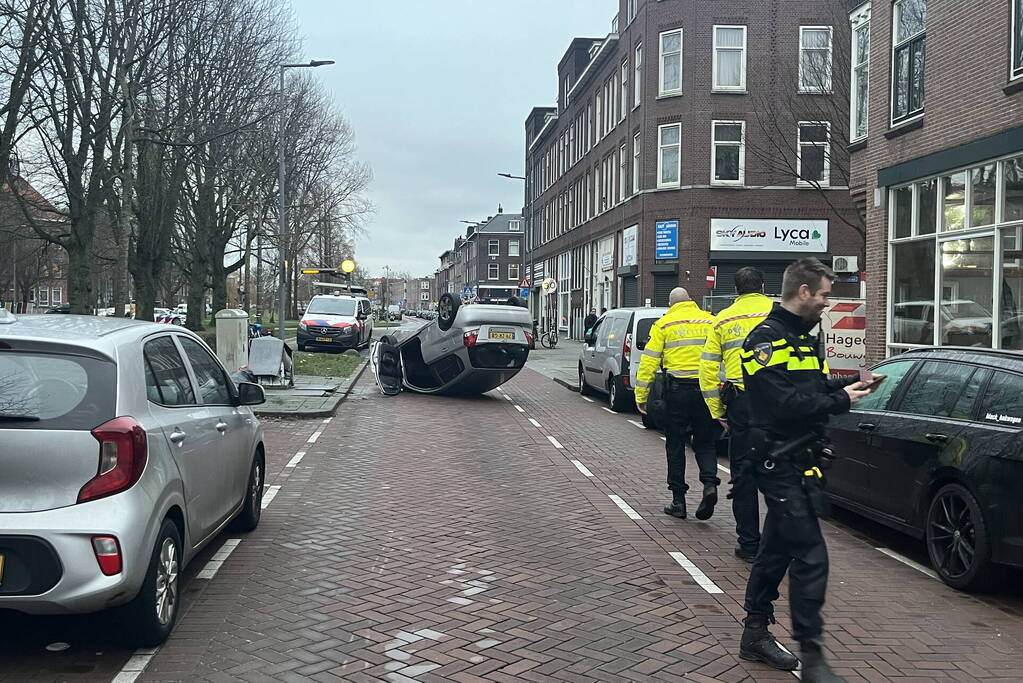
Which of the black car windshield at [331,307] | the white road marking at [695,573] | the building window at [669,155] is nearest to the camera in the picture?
the white road marking at [695,573]

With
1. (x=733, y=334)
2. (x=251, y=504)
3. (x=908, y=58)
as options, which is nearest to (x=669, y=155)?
(x=908, y=58)

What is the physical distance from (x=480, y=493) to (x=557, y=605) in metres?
3.44

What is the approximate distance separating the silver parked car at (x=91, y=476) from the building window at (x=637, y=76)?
112 feet

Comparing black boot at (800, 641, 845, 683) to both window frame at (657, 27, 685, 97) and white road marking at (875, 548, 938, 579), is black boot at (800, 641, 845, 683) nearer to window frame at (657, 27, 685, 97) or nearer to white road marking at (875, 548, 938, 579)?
white road marking at (875, 548, 938, 579)

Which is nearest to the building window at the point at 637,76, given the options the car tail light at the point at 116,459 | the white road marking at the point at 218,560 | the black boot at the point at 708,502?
the black boot at the point at 708,502

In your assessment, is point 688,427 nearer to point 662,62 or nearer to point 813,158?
point 813,158

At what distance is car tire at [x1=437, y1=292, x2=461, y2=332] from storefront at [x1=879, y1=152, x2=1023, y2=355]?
7770mm

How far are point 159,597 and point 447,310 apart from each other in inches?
511

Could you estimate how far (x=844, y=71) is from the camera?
2372 centimetres

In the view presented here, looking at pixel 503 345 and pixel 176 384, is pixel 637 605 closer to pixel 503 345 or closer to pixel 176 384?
pixel 176 384

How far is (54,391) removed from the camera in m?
4.19

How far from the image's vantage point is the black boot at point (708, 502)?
744 cm

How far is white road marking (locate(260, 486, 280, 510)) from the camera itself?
26.2ft

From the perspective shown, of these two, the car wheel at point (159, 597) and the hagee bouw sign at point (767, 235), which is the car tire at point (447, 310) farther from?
the hagee bouw sign at point (767, 235)
